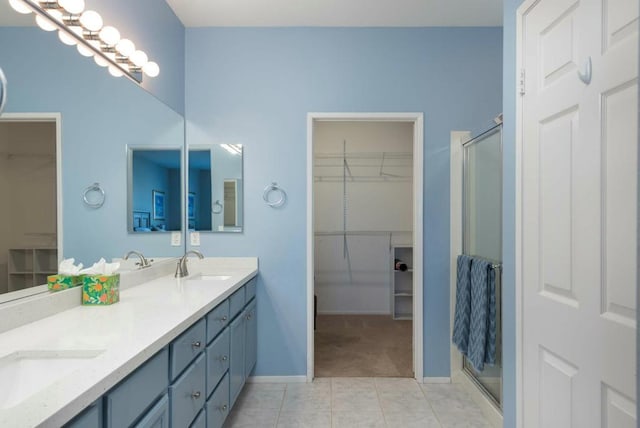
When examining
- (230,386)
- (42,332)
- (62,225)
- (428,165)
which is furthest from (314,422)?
(428,165)

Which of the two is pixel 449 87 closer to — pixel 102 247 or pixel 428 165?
pixel 428 165

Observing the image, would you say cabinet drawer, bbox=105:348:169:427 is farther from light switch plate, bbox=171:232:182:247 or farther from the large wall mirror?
light switch plate, bbox=171:232:182:247

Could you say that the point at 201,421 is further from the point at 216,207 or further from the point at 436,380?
the point at 436,380

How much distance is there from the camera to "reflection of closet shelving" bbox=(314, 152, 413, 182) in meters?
4.59

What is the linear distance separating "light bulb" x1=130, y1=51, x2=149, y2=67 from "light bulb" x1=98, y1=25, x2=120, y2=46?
0.56 feet

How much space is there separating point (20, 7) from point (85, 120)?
490mm

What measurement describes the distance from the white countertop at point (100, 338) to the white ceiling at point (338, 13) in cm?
188

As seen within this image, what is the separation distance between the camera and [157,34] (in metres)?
2.38

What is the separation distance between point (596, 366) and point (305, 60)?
2.50 meters

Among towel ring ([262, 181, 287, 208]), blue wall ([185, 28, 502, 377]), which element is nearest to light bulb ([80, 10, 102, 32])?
blue wall ([185, 28, 502, 377])

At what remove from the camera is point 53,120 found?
1.53 meters

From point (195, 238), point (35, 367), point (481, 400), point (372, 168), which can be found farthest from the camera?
point (372, 168)

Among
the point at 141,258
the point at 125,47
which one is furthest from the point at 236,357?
the point at 125,47

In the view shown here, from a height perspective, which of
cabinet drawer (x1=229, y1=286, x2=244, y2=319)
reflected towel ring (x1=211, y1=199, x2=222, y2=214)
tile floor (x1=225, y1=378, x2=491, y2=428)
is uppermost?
reflected towel ring (x1=211, y1=199, x2=222, y2=214)
